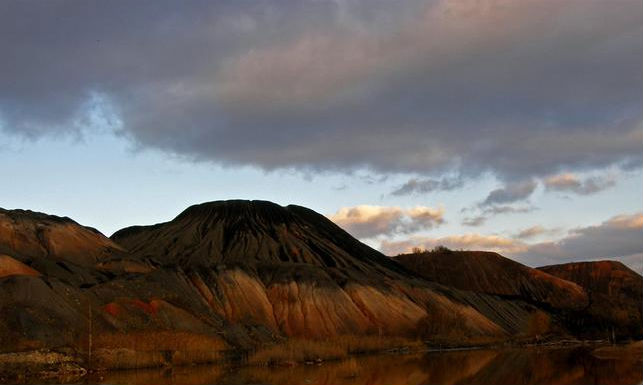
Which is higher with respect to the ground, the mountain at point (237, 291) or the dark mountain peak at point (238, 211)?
the dark mountain peak at point (238, 211)

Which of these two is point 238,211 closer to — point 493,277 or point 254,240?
point 254,240

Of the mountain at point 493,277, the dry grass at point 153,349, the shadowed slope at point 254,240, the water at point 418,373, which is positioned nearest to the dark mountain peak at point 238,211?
the shadowed slope at point 254,240

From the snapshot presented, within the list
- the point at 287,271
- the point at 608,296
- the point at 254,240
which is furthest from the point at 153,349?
the point at 608,296

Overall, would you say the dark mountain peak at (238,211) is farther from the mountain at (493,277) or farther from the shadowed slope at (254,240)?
the mountain at (493,277)

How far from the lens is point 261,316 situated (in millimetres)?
86500

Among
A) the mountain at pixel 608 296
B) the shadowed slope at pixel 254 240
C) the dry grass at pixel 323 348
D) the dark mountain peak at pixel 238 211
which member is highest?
the dark mountain peak at pixel 238 211

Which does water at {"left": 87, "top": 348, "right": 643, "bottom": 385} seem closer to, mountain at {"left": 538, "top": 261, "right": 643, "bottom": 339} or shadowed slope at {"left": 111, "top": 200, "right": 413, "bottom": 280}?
shadowed slope at {"left": 111, "top": 200, "right": 413, "bottom": 280}

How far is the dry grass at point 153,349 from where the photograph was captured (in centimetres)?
5234

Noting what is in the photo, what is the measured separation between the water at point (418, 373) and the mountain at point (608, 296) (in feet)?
175

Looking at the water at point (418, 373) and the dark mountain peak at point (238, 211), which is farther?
the dark mountain peak at point (238, 211)

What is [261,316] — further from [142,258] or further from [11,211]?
[11,211]

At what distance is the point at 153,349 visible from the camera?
188 ft

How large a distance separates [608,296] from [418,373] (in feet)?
338

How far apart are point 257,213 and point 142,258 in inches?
1413
